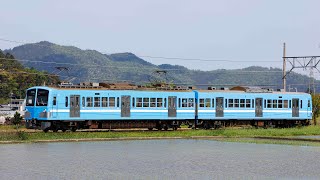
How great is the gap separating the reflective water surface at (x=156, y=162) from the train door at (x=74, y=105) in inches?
506

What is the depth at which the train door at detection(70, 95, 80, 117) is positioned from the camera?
130 ft

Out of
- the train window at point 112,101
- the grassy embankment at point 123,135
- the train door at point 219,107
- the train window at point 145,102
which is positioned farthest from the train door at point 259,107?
the train window at point 112,101

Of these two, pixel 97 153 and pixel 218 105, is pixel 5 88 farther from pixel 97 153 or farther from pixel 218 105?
pixel 97 153

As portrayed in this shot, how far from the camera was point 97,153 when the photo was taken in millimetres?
22844

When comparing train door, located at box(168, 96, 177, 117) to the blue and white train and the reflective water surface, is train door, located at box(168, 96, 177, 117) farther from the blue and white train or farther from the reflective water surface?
the reflective water surface

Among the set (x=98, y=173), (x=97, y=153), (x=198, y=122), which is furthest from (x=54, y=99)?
(x=98, y=173)

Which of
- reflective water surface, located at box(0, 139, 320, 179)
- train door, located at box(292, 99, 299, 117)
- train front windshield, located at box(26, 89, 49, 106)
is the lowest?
reflective water surface, located at box(0, 139, 320, 179)

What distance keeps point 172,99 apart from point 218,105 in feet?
13.7

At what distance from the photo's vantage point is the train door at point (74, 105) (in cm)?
3966

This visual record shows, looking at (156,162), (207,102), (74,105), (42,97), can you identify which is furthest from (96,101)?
(156,162)

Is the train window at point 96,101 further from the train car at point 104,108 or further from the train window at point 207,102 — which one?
the train window at point 207,102

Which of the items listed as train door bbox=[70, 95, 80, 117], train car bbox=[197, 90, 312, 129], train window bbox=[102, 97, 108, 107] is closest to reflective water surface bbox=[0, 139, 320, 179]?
train door bbox=[70, 95, 80, 117]

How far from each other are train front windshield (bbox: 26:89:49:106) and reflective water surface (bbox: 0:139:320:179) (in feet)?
39.7

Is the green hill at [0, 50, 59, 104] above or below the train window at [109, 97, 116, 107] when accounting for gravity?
above
